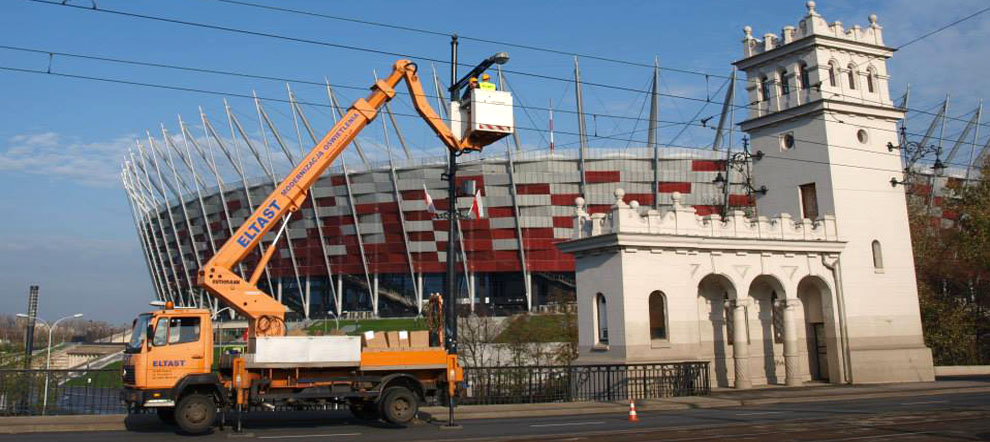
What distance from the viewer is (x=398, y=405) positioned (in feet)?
61.1

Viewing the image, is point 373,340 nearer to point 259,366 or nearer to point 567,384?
point 259,366

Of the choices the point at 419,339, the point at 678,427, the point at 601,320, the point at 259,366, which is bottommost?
the point at 678,427

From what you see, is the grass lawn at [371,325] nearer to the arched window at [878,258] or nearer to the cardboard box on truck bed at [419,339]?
the arched window at [878,258]

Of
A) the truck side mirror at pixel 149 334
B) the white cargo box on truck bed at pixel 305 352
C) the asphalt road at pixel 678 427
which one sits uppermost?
the truck side mirror at pixel 149 334

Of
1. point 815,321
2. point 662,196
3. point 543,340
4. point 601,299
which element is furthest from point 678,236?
point 662,196

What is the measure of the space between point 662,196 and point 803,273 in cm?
5613

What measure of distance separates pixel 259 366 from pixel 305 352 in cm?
107

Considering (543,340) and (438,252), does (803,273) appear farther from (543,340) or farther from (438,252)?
(438,252)

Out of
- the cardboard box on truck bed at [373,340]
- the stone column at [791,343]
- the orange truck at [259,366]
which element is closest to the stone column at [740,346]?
the stone column at [791,343]

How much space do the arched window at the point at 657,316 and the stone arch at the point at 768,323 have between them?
509 centimetres

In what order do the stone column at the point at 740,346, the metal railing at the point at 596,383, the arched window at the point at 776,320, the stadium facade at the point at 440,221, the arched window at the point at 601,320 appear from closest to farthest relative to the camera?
1. the metal railing at the point at 596,383
2. the arched window at the point at 601,320
3. the stone column at the point at 740,346
4. the arched window at the point at 776,320
5. the stadium facade at the point at 440,221

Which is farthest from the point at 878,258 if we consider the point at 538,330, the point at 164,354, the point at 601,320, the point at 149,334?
the point at 149,334

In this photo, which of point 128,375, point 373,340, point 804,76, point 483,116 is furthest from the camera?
point 804,76

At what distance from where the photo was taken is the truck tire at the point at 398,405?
18359 millimetres
